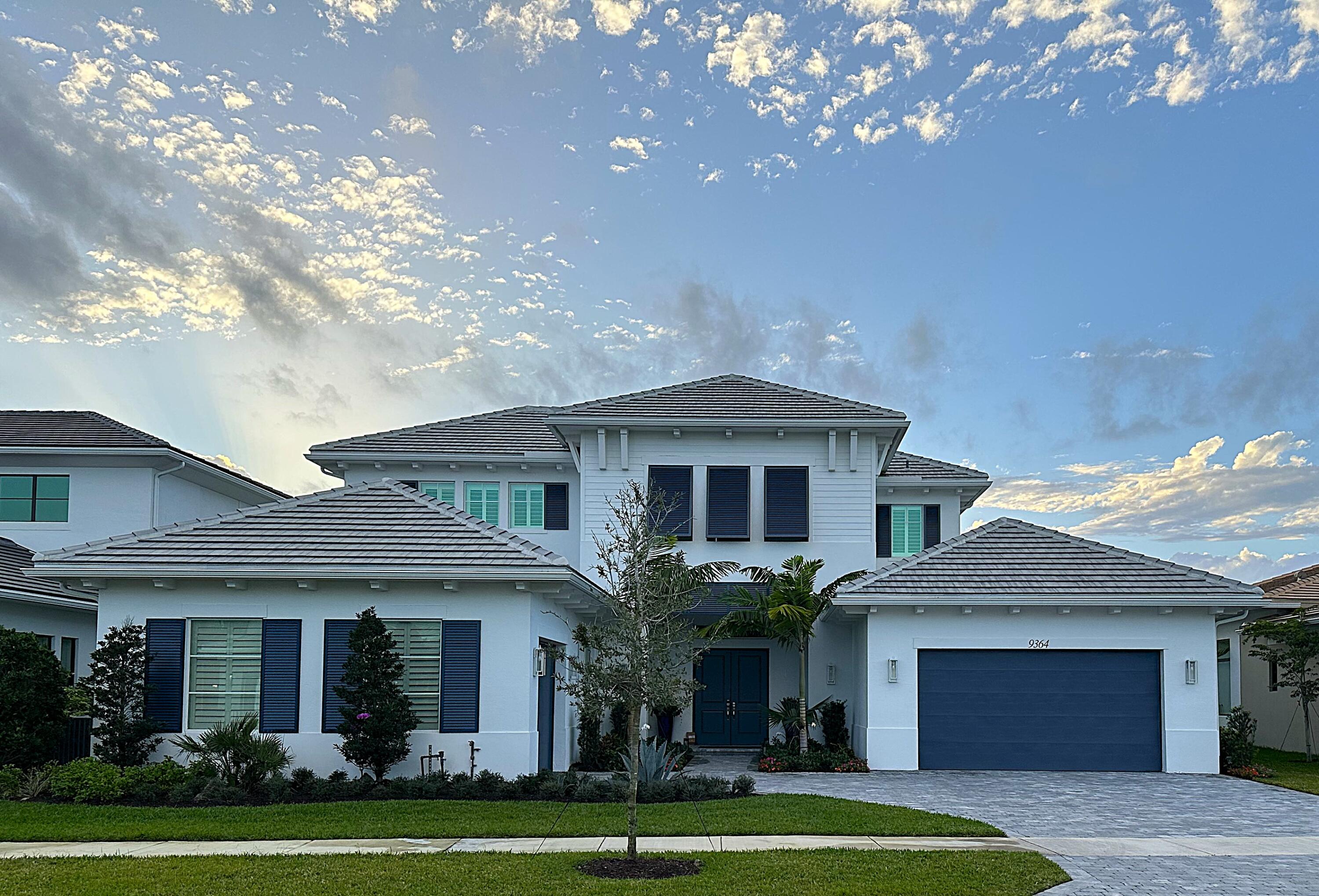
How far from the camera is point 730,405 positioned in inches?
940

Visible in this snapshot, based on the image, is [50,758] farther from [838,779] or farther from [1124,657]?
[1124,657]

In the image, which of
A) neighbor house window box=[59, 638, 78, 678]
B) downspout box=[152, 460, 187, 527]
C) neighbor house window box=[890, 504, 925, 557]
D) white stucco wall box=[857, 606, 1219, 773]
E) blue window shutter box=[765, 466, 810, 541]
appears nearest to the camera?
white stucco wall box=[857, 606, 1219, 773]

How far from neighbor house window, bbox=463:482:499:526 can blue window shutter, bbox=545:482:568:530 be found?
3.89 ft

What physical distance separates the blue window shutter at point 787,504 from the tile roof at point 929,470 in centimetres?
345

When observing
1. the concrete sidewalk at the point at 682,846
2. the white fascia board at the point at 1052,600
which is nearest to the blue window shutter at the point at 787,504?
the white fascia board at the point at 1052,600

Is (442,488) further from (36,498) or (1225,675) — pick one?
(1225,675)

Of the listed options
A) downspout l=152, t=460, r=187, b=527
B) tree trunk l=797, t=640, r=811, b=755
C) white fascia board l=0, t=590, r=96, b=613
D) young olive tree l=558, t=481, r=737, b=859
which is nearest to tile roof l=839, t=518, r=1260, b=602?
tree trunk l=797, t=640, r=811, b=755

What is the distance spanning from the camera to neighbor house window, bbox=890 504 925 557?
2681 centimetres

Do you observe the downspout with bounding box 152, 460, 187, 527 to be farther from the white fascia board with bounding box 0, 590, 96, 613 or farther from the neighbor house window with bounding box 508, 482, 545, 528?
the neighbor house window with bounding box 508, 482, 545, 528

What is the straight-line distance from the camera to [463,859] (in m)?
10.8

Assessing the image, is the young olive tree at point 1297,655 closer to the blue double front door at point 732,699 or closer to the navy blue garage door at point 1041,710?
the navy blue garage door at point 1041,710

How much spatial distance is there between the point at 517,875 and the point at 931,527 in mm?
19010

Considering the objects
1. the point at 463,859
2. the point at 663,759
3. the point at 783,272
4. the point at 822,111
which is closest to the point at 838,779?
the point at 663,759

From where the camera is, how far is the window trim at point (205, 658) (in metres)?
16.2
